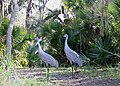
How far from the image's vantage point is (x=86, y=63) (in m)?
15.9

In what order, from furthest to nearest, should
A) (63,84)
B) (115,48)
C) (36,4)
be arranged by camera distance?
(36,4), (115,48), (63,84)

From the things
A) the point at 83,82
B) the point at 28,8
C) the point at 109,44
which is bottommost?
the point at 83,82

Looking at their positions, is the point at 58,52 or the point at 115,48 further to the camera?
the point at 58,52

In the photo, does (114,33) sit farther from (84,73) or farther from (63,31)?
(84,73)

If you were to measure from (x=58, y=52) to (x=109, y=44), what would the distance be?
2.88 meters

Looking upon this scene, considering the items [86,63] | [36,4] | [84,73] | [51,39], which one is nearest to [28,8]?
[36,4]

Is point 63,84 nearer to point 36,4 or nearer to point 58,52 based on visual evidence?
point 58,52

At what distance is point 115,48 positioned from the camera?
623 inches

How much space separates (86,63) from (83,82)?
5.48 meters

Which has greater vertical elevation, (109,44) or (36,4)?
(36,4)

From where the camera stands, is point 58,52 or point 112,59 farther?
point 58,52

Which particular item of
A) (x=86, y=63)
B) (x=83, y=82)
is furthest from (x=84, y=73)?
(x=86, y=63)

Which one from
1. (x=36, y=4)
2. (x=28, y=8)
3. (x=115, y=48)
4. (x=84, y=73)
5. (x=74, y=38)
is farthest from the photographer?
(x=36, y=4)

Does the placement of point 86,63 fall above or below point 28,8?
below
